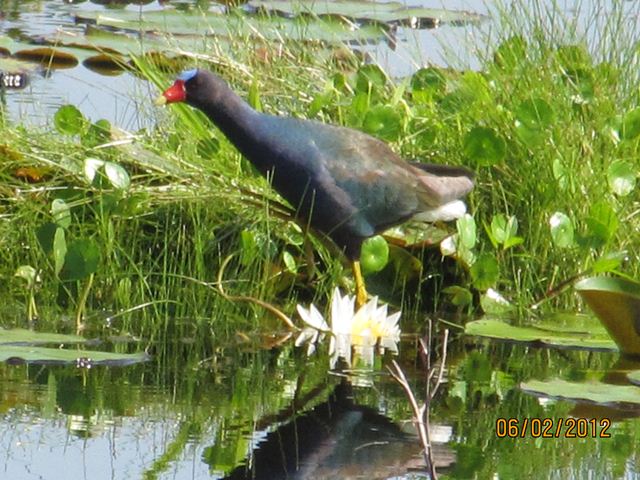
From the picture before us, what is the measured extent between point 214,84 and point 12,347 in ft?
4.14

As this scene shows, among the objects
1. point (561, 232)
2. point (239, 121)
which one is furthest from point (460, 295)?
point (239, 121)

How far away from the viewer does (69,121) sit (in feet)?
17.2

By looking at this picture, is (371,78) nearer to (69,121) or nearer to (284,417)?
(69,121)

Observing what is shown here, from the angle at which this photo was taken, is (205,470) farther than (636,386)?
No

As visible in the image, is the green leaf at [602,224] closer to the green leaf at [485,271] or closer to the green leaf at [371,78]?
the green leaf at [485,271]

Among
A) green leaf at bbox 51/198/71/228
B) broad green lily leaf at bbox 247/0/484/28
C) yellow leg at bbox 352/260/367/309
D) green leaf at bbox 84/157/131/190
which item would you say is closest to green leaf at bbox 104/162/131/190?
green leaf at bbox 84/157/131/190

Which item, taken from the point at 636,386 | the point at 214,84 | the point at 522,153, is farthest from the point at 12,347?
the point at 522,153

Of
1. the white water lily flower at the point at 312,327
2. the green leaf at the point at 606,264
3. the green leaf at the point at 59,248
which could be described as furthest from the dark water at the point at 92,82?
the white water lily flower at the point at 312,327

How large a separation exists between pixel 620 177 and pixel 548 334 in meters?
0.69

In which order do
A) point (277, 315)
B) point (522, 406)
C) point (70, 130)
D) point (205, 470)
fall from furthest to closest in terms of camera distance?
point (70, 130)
point (277, 315)
point (522, 406)
point (205, 470)

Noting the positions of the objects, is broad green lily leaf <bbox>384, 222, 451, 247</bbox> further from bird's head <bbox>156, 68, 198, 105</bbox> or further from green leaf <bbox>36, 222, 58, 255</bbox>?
green leaf <bbox>36, 222, 58, 255</bbox>

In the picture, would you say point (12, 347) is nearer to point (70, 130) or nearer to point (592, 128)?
point (70, 130)

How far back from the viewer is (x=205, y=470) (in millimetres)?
3262

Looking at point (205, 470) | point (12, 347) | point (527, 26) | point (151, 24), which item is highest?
point (151, 24)
